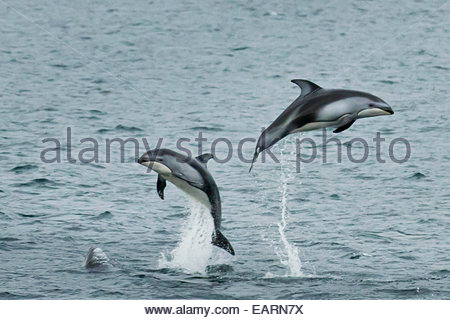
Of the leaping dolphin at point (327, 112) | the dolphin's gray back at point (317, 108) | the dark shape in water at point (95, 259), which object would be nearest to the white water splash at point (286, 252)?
the leaping dolphin at point (327, 112)

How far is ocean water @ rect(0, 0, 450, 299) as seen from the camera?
875 inches

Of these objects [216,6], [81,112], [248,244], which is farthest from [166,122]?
[216,6]

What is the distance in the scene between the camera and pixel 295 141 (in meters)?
33.2

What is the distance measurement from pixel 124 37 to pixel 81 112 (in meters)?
14.1

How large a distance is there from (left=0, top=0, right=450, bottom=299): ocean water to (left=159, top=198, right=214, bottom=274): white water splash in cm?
5

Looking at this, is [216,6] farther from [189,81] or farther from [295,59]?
[189,81]

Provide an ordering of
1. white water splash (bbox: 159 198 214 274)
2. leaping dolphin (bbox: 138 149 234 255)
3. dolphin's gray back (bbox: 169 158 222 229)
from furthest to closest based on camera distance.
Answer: white water splash (bbox: 159 198 214 274), dolphin's gray back (bbox: 169 158 222 229), leaping dolphin (bbox: 138 149 234 255)

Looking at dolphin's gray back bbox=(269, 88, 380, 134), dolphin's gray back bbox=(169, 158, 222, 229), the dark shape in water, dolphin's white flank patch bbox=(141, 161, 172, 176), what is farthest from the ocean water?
dolphin's gray back bbox=(269, 88, 380, 134)

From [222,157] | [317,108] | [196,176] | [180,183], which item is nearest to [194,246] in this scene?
[180,183]

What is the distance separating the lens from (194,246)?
2373cm

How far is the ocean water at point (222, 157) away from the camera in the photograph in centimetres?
2223

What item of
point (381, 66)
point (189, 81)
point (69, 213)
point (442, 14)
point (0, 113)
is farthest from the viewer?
point (442, 14)

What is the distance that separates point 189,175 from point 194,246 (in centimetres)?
286

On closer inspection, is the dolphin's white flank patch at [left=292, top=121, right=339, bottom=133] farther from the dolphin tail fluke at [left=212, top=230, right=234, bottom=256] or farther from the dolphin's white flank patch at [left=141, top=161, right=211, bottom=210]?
the dolphin tail fluke at [left=212, top=230, right=234, bottom=256]
